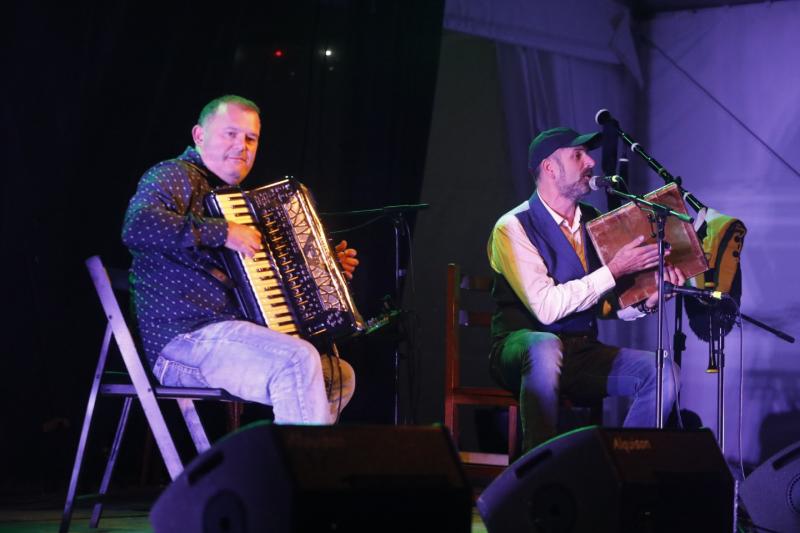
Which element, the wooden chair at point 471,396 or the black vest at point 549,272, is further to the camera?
the wooden chair at point 471,396

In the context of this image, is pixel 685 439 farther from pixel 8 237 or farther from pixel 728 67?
pixel 728 67

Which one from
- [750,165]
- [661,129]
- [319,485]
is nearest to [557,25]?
[661,129]

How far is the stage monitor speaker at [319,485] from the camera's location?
2.08m

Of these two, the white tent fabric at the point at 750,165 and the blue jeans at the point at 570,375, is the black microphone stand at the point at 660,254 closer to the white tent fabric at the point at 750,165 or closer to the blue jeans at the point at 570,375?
the blue jeans at the point at 570,375

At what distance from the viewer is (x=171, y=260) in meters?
3.27

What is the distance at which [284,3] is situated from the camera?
4.91 meters

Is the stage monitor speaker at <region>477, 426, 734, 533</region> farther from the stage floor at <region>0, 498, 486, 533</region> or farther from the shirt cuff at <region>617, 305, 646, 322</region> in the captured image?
the shirt cuff at <region>617, 305, 646, 322</region>

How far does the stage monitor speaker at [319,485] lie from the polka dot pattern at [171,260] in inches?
39.8

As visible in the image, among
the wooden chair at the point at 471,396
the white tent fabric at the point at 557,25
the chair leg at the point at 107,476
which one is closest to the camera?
the chair leg at the point at 107,476

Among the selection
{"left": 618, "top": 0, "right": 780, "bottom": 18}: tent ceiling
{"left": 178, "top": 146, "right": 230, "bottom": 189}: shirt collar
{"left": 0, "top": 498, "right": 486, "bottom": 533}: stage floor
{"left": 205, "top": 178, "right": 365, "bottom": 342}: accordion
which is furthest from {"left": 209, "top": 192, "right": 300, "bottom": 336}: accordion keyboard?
{"left": 618, "top": 0, "right": 780, "bottom": 18}: tent ceiling

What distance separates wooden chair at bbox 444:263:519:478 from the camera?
4.34 meters

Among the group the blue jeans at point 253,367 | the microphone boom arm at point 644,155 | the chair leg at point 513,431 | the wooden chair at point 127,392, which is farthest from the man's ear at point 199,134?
the chair leg at point 513,431

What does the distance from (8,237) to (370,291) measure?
73.0 inches

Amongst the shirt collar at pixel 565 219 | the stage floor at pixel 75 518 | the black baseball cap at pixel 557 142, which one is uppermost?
the black baseball cap at pixel 557 142
